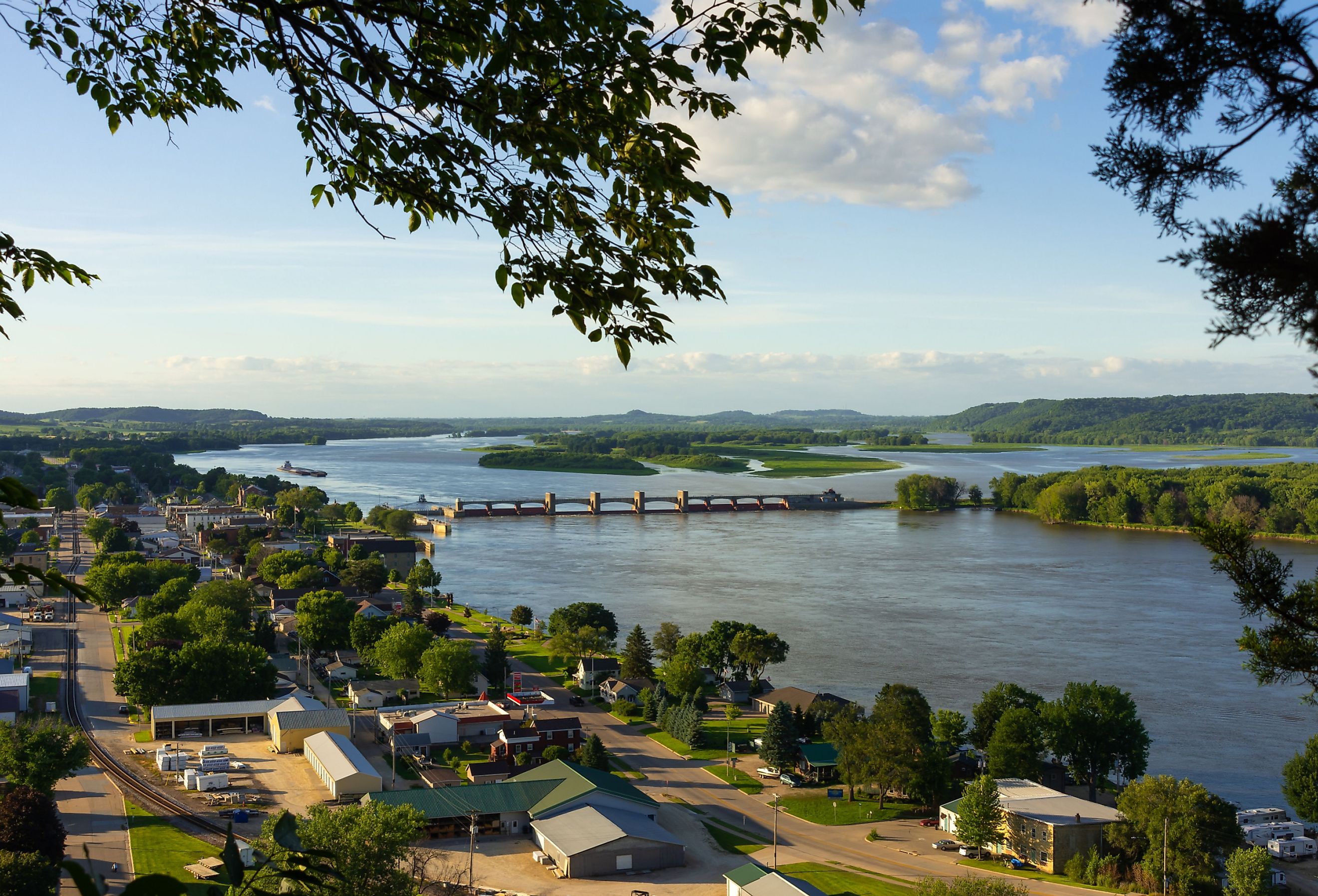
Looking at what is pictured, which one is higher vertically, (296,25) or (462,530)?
(296,25)

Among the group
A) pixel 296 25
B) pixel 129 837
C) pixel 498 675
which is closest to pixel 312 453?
pixel 498 675

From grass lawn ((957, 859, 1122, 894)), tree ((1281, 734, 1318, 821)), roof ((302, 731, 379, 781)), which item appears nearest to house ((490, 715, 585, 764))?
roof ((302, 731, 379, 781))

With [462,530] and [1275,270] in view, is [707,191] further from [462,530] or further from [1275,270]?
[462,530]

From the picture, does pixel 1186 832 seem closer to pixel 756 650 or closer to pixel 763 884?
pixel 763 884

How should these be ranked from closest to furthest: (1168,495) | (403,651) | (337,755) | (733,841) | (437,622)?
(733,841), (337,755), (403,651), (437,622), (1168,495)

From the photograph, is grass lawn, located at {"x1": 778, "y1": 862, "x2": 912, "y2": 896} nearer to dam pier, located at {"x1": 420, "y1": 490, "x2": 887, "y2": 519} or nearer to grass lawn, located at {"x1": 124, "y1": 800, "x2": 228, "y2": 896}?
grass lawn, located at {"x1": 124, "y1": 800, "x2": 228, "y2": 896}

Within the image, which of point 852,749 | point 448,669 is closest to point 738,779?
point 852,749
